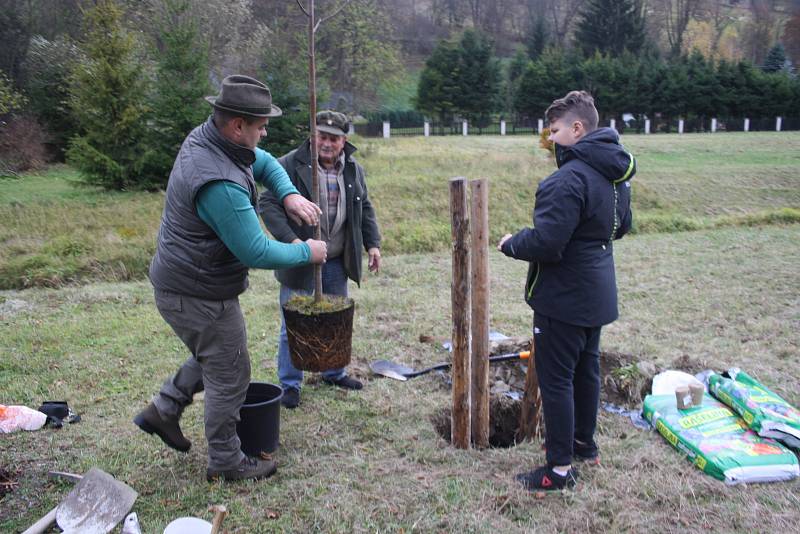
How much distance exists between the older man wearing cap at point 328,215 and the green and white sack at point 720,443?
229 cm

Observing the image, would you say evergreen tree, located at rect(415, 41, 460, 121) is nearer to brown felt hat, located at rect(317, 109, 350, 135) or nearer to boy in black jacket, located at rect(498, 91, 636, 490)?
brown felt hat, located at rect(317, 109, 350, 135)

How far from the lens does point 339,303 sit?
3.85m

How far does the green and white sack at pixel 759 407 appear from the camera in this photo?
379cm

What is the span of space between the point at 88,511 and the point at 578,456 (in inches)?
105

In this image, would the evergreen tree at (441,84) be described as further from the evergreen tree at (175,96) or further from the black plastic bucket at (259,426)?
the black plastic bucket at (259,426)

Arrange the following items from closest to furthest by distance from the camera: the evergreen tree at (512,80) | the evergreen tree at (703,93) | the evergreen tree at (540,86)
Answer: the evergreen tree at (703,93), the evergreen tree at (540,86), the evergreen tree at (512,80)

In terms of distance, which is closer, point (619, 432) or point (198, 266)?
point (198, 266)

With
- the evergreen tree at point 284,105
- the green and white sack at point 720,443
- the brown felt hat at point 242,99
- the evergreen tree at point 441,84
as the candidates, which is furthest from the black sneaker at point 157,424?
the evergreen tree at point 441,84

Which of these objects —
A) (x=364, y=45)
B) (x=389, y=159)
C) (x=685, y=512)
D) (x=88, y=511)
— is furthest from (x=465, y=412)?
(x=364, y=45)

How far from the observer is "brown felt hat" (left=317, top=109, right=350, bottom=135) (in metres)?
4.51

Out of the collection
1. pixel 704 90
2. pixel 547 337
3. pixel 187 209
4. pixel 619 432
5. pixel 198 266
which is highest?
pixel 704 90

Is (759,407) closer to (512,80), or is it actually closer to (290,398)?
(290,398)

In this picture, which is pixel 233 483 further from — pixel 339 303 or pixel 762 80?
pixel 762 80

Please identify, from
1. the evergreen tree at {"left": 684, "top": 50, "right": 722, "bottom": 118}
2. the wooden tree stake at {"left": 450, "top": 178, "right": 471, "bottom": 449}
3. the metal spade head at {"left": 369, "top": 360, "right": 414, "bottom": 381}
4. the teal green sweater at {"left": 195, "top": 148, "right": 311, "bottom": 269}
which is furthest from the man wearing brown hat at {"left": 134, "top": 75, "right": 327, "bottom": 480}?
the evergreen tree at {"left": 684, "top": 50, "right": 722, "bottom": 118}
